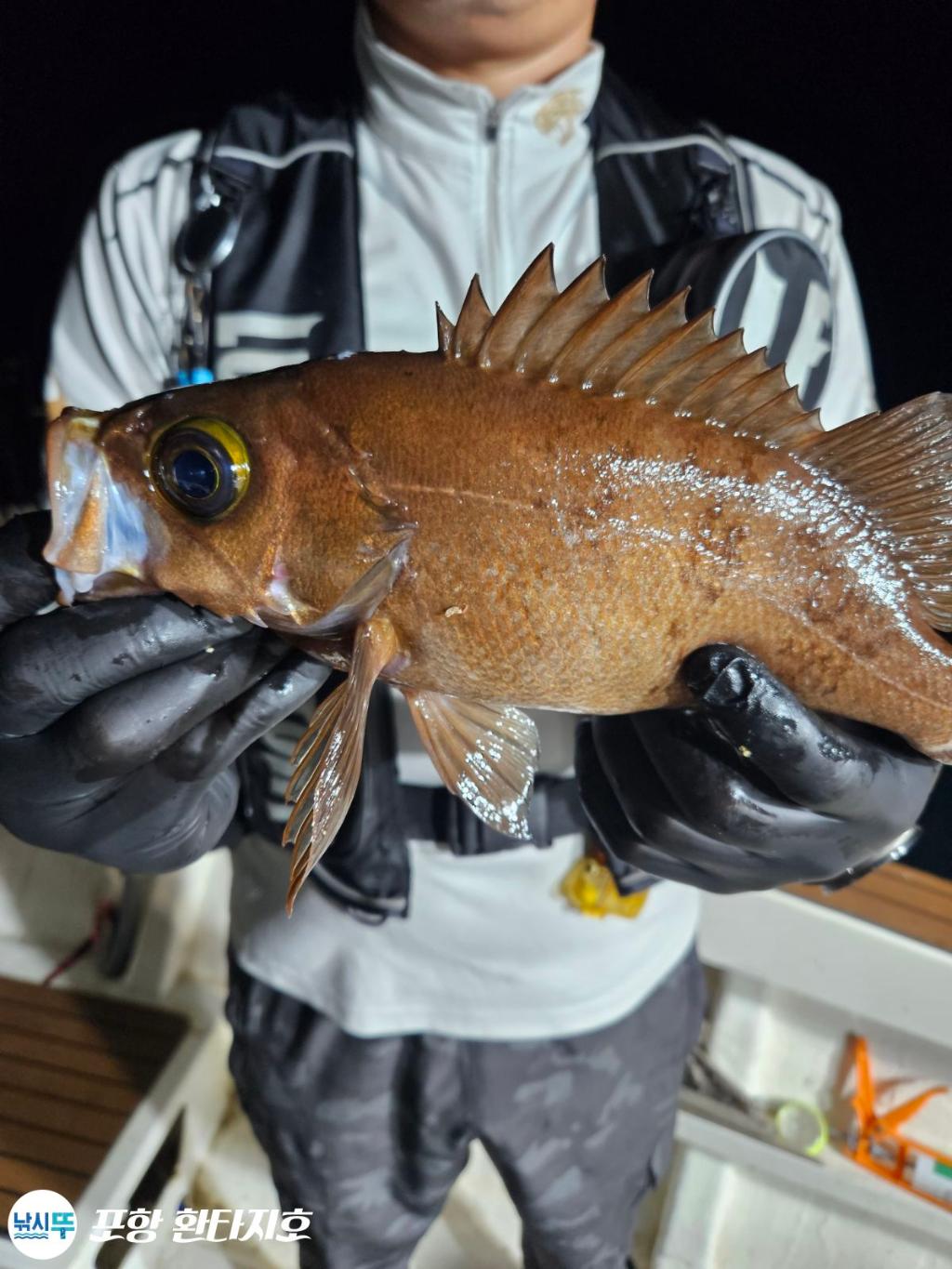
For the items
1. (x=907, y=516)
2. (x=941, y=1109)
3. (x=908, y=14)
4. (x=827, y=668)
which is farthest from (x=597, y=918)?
(x=908, y=14)

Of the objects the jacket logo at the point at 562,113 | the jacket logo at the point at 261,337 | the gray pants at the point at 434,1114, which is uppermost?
the jacket logo at the point at 562,113

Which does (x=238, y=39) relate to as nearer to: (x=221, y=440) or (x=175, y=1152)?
(x=221, y=440)

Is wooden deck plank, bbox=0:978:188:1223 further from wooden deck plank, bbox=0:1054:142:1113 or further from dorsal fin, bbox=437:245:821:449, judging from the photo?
dorsal fin, bbox=437:245:821:449

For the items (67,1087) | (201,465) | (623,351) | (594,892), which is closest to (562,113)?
(623,351)

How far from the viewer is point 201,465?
2.10 ft

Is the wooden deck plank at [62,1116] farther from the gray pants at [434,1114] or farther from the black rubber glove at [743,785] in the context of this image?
the black rubber glove at [743,785]

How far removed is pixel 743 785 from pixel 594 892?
0.40 m

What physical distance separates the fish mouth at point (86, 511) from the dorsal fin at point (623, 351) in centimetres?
28

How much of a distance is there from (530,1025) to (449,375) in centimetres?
90

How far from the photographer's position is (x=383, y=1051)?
1158 millimetres

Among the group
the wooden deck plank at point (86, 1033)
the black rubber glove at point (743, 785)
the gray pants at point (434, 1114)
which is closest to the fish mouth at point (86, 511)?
the black rubber glove at point (743, 785)

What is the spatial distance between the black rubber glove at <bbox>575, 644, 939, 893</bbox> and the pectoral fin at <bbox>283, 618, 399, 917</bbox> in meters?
0.26

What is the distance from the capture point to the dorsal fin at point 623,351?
2.05 feet

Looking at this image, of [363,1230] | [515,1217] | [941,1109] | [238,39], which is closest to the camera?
[363,1230]
